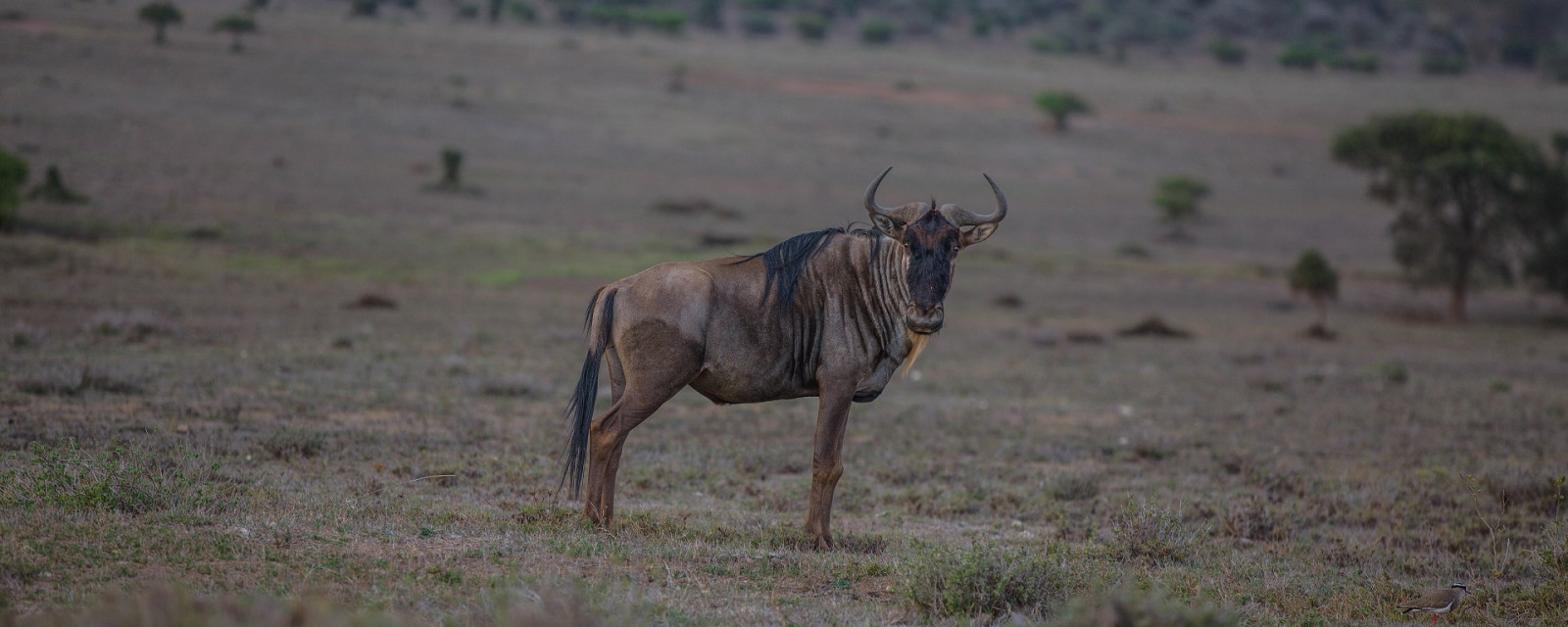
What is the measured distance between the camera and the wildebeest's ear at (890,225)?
761cm

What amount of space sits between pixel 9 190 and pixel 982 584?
2542cm

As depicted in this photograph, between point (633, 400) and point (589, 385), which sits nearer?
point (633, 400)

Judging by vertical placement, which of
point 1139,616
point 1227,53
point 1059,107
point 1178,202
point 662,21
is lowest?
point 1178,202

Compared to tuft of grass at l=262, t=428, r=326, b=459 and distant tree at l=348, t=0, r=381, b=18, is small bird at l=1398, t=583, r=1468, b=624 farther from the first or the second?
distant tree at l=348, t=0, r=381, b=18

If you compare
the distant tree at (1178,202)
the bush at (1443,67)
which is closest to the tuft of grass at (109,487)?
the distant tree at (1178,202)

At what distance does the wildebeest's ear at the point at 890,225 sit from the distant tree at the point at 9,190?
23.6 metres

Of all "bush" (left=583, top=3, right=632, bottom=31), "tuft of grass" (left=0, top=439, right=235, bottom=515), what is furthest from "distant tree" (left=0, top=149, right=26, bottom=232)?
"bush" (left=583, top=3, right=632, bottom=31)

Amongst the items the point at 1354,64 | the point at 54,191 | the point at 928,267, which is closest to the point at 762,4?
the point at 1354,64

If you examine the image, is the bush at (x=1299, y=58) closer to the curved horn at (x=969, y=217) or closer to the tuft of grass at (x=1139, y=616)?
the curved horn at (x=969, y=217)

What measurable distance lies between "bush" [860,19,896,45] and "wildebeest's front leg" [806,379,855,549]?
79118 millimetres

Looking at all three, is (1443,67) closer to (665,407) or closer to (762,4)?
(762,4)

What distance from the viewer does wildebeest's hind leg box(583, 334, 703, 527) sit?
24.4 feet

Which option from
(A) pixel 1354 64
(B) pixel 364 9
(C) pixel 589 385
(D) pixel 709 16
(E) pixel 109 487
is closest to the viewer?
(E) pixel 109 487

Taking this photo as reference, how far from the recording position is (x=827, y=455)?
300 inches
